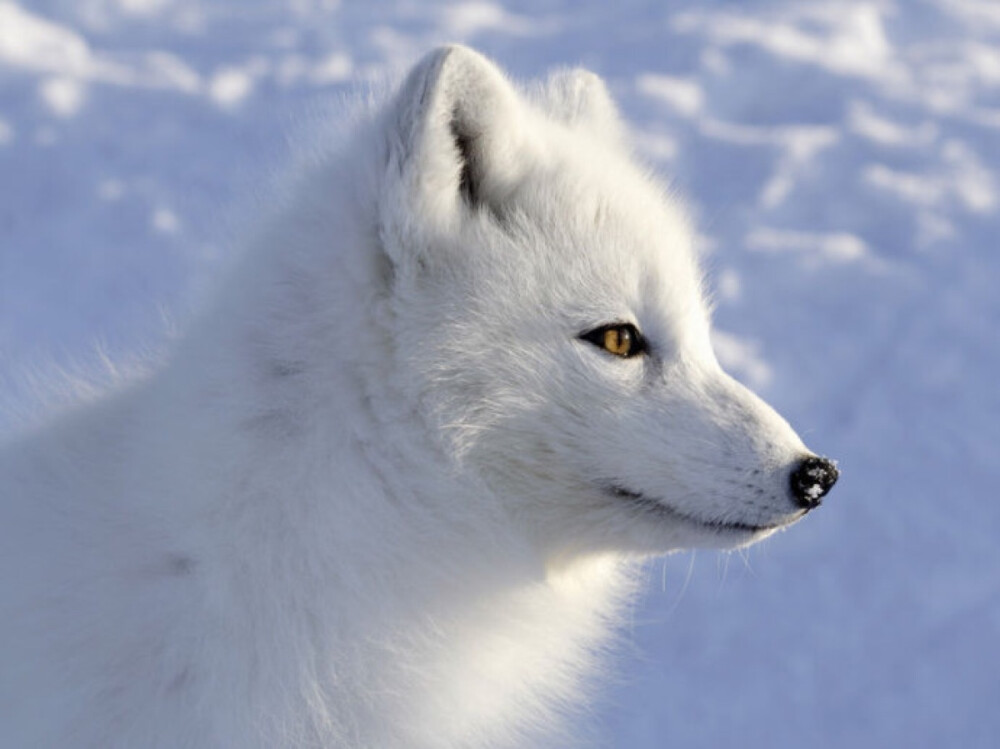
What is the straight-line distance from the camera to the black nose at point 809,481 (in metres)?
2.15

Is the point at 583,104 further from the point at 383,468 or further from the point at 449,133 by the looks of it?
the point at 383,468

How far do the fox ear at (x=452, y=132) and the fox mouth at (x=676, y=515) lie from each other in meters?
0.58

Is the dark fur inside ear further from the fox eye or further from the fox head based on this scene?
the fox eye

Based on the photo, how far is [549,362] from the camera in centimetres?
216

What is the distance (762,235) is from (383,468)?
3.69 m

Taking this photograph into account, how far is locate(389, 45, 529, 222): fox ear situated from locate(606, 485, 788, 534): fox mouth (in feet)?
1.92

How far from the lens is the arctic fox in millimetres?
2057

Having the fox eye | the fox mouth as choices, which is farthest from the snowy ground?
the fox mouth

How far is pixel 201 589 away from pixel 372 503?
319 mm

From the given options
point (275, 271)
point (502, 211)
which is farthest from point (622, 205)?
point (275, 271)

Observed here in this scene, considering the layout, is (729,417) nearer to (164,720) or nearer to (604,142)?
(604,142)

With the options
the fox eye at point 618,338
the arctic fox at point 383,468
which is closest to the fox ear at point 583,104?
the arctic fox at point 383,468

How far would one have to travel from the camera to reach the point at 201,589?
2064mm

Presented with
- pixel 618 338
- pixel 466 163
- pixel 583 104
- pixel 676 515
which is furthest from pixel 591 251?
pixel 583 104
